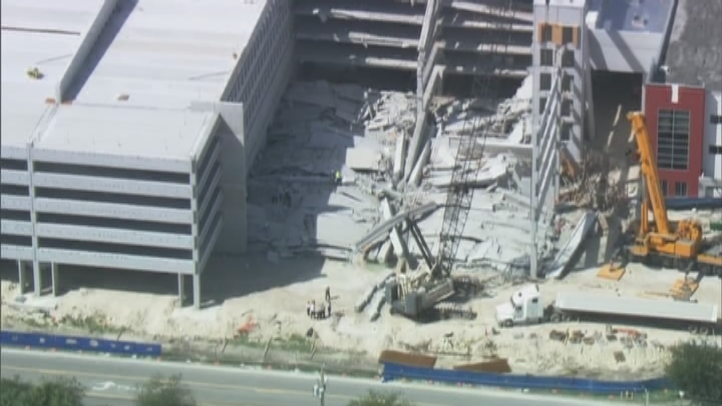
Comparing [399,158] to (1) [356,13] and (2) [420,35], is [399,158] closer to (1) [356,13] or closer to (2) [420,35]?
(2) [420,35]

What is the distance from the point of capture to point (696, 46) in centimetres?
16188

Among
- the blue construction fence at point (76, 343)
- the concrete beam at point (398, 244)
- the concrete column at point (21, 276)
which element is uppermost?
the concrete beam at point (398, 244)

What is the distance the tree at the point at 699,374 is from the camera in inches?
5497


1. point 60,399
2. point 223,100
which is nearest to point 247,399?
point 60,399

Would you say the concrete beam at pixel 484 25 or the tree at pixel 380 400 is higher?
the concrete beam at pixel 484 25

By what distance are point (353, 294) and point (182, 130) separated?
491 inches

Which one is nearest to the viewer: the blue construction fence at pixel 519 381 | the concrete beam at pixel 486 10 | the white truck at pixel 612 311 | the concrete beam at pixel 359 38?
the blue construction fence at pixel 519 381

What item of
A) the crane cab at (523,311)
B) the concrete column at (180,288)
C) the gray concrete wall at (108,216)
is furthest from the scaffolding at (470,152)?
the gray concrete wall at (108,216)

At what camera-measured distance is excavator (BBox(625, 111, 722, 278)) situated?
152375 millimetres

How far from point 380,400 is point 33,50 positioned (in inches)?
1407

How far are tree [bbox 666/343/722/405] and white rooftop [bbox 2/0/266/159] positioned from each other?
28.9 metres

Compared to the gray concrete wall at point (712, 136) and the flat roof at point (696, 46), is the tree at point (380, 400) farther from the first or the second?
the flat roof at point (696, 46)

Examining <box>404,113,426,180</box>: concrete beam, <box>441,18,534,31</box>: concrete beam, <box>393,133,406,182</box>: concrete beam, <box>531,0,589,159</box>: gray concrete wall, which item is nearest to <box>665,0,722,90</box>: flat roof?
<box>531,0,589,159</box>: gray concrete wall

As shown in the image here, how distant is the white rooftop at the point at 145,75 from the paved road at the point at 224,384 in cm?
1159
